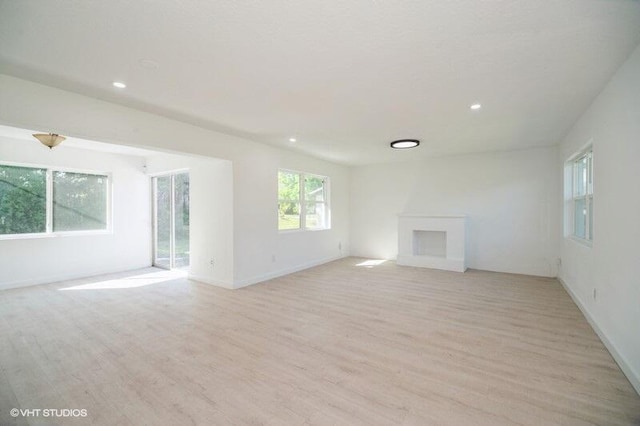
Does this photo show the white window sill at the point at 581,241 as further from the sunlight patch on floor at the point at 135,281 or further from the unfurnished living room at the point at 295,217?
the sunlight patch on floor at the point at 135,281

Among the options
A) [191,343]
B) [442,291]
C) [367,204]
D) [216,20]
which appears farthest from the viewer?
[367,204]

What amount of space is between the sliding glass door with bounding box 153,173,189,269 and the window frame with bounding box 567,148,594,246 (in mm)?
6354

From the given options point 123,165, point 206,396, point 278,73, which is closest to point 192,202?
point 123,165

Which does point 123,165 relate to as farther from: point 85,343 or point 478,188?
point 478,188

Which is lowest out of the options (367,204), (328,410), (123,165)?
(328,410)

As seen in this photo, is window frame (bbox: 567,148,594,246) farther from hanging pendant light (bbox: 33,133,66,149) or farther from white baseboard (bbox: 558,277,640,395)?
hanging pendant light (bbox: 33,133,66,149)

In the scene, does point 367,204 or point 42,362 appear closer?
point 42,362

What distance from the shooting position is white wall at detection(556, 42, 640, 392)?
2096mm

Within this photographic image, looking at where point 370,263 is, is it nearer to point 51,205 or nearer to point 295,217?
point 295,217

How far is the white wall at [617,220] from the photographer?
82.5 inches

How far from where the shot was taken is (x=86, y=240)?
216 inches

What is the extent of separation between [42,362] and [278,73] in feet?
10.5

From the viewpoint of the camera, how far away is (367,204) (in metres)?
7.51

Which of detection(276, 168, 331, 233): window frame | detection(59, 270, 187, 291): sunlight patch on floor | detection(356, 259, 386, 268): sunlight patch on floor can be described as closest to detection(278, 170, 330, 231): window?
detection(276, 168, 331, 233): window frame
